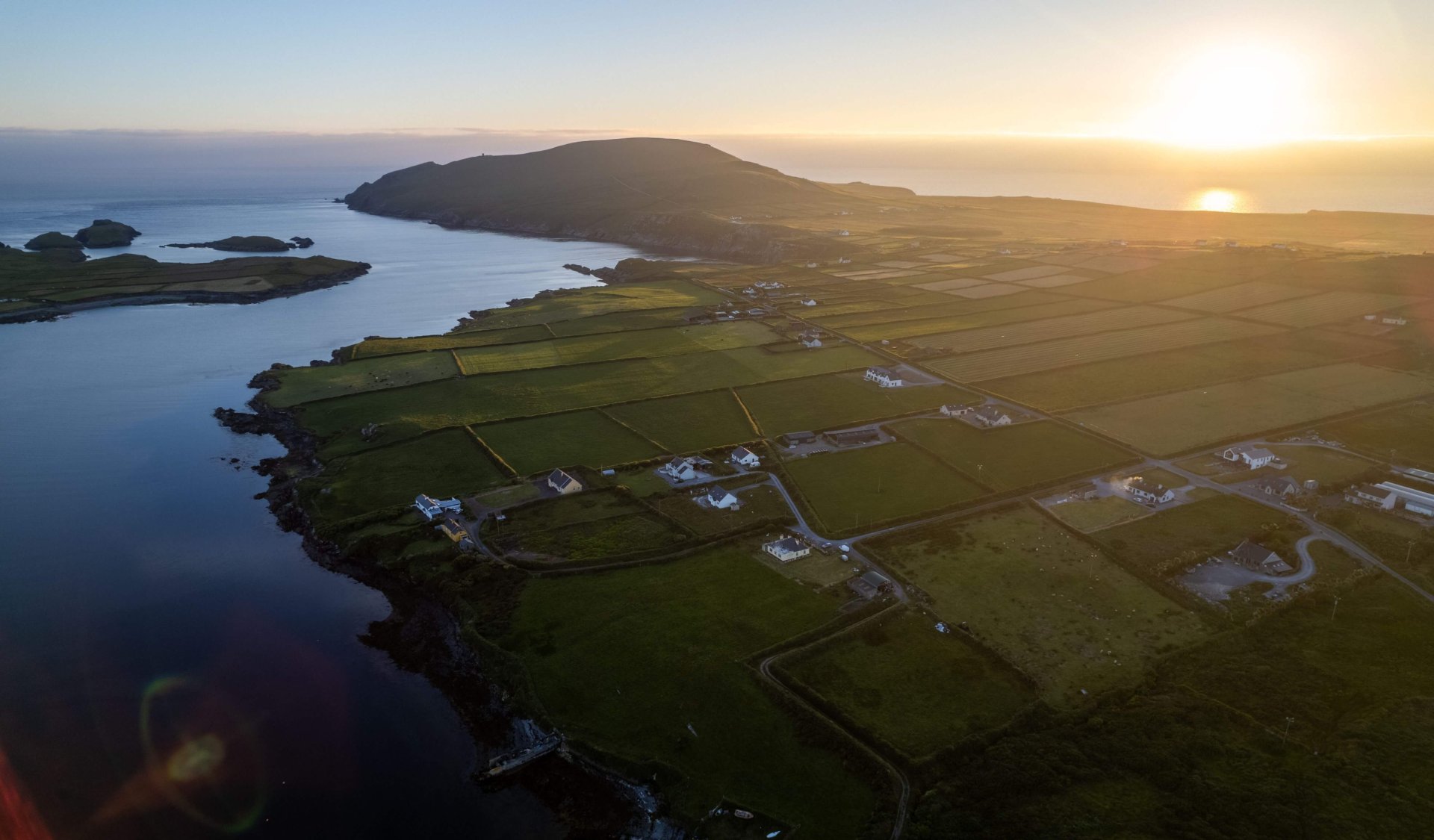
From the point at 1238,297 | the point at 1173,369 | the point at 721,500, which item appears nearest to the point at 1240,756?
the point at 721,500

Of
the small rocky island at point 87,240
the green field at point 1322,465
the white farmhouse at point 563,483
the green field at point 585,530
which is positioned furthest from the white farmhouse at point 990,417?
the small rocky island at point 87,240

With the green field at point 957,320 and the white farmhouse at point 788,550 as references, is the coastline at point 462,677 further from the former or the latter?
the green field at point 957,320

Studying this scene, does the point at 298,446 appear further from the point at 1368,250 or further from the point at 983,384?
the point at 1368,250

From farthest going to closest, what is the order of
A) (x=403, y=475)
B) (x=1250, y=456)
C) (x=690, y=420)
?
(x=690, y=420), (x=403, y=475), (x=1250, y=456)

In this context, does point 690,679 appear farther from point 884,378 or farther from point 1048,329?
point 1048,329

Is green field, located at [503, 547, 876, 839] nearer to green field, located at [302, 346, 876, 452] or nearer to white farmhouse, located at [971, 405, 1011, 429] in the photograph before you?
white farmhouse, located at [971, 405, 1011, 429]

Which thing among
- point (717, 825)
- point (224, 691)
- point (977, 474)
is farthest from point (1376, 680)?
point (224, 691)
